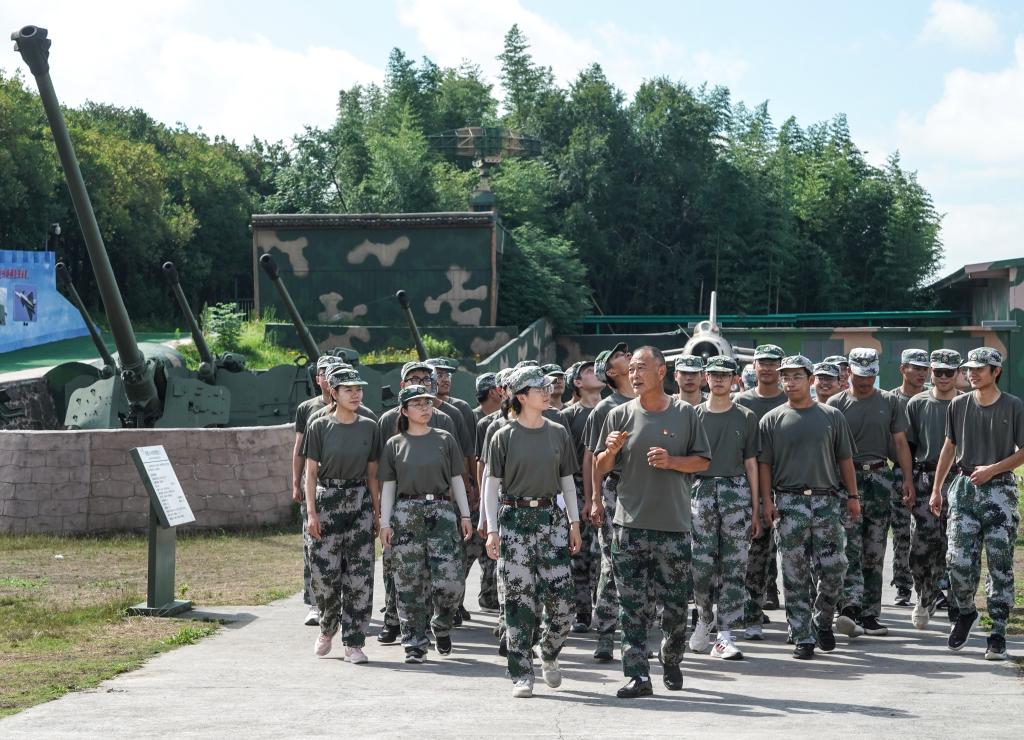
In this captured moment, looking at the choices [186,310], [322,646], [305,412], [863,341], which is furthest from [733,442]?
[863,341]

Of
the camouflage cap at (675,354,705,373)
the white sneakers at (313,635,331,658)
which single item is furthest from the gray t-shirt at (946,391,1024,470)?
the white sneakers at (313,635,331,658)

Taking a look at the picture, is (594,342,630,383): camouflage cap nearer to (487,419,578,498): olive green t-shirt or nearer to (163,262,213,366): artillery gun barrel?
(487,419,578,498): olive green t-shirt

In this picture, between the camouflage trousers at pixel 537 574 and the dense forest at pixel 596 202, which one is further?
the dense forest at pixel 596 202

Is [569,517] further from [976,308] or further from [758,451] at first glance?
[976,308]

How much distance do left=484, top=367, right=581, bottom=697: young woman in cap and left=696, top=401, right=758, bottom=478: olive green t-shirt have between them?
158 centimetres

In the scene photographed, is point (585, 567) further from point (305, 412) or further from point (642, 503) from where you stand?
point (642, 503)

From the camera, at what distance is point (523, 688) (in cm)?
787

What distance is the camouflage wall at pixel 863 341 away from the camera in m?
39.6

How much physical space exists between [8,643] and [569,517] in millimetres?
4138

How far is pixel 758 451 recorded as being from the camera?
31.1 feet

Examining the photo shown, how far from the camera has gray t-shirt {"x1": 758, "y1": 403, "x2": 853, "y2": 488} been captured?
9305 mm

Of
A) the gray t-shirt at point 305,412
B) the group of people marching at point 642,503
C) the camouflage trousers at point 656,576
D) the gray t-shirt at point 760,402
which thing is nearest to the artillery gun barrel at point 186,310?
the gray t-shirt at point 305,412

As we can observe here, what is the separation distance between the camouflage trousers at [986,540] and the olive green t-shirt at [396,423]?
11.0 ft

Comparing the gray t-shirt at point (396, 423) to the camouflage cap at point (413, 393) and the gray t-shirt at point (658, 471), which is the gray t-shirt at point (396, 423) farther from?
the gray t-shirt at point (658, 471)
